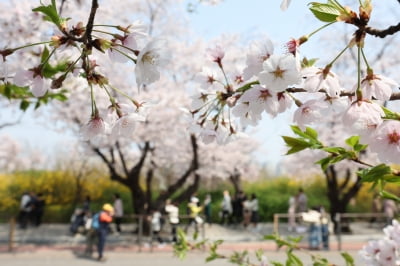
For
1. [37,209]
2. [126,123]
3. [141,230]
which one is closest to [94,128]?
[126,123]

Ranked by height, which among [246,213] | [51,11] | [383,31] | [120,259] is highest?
[51,11]

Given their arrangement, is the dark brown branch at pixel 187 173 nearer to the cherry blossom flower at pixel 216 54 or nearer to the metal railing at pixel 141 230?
the metal railing at pixel 141 230

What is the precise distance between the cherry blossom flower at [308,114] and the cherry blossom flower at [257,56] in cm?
17

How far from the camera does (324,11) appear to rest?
2.54 feet

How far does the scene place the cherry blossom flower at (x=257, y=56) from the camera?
900 millimetres

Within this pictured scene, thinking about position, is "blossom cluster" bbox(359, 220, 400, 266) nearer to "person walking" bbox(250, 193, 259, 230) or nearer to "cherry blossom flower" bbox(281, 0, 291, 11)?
"cherry blossom flower" bbox(281, 0, 291, 11)

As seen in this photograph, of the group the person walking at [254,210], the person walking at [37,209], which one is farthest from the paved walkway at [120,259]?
the person walking at [37,209]

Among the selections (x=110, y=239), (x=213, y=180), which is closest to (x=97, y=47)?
(x=110, y=239)

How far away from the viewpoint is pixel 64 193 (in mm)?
22359

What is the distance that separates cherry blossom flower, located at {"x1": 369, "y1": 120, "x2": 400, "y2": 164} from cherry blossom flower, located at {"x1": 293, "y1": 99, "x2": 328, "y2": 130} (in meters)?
0.22

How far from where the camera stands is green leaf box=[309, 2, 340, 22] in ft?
2.51

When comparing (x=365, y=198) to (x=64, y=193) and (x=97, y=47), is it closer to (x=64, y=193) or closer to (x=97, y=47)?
(x=64, y=193)

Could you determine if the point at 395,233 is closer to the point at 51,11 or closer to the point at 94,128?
the point at 94,128

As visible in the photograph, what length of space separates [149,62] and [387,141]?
50cm
